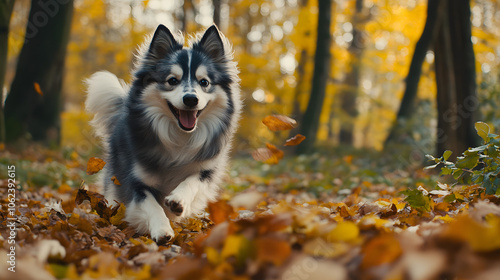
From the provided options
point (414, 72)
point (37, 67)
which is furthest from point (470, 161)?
point (414, 72)

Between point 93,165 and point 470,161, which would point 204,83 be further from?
point 470,161

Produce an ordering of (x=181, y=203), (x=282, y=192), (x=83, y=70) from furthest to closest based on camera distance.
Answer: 1. (x=83, y=70)
2. (x=282, y=192)
3. (x=181, y=203)

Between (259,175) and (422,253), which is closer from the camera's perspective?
(422,253)

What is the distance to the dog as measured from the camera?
371 cm

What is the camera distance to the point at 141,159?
3.77 m

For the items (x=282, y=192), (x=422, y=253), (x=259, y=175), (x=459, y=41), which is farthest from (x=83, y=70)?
(x=422, y=253)

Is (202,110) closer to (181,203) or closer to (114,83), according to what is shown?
(181,203)

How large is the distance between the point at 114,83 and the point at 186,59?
1.32m

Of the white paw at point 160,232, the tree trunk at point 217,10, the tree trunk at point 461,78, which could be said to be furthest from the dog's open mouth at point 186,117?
the tree trunk at point 217,10

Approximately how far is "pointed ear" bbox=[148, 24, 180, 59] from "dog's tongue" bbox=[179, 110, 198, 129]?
64 cm

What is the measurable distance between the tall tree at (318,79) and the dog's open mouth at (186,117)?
8.50m

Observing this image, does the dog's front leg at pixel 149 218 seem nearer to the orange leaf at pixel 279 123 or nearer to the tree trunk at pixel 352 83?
the orange leaf at pixel 279 123

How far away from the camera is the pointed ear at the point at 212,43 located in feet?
13.8

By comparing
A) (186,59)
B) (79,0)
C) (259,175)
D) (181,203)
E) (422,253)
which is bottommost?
(259,175)
